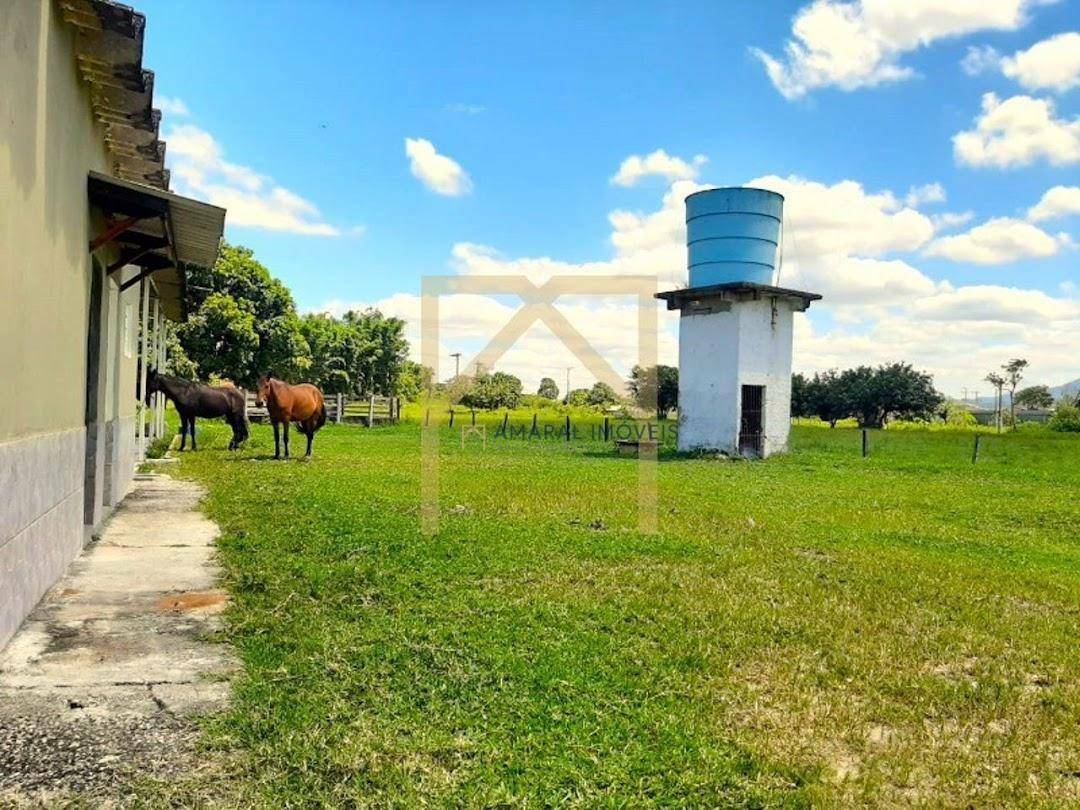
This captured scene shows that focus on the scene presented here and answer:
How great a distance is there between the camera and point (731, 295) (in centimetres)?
1970

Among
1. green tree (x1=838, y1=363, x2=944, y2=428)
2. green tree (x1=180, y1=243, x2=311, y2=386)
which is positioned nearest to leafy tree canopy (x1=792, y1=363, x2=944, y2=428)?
green tree (x1=838, y1=363, x2=944, y2=428)

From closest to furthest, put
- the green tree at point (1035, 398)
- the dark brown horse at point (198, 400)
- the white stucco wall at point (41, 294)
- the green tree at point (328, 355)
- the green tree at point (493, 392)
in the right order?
the white stucco wall at point (41, 294)
the dark brown horse at point (198, 400)
the green tree at point (493, 392)
the green tree at point (328, 355)
the green tree at point (1035, 398)

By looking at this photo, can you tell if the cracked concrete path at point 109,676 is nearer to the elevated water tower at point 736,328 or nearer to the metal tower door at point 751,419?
the elevated water tower at point 736,328

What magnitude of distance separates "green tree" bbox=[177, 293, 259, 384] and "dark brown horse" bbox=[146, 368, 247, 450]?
1756cm

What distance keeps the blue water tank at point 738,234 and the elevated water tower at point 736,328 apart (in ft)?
0.08

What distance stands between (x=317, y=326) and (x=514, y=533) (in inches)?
1486

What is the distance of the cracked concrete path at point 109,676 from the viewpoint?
2.84 metres

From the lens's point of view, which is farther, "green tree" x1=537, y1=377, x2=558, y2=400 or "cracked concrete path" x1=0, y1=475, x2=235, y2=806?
"green tree" x1=537, y1=377, x2=558, y2=400

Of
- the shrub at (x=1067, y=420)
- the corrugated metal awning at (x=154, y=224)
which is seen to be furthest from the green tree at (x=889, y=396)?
the corrugated metal awning at (x=154, y=224)

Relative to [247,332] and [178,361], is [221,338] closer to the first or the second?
[247,332]

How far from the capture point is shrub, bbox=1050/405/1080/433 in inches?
1448

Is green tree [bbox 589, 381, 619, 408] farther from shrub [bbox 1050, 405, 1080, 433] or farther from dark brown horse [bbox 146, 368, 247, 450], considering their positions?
shrub [bbox 1050, 405, 1080, 433]

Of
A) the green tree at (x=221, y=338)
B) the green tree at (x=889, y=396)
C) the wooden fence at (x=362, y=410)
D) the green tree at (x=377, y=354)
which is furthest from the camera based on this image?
the green tree at (x=889, y=396)

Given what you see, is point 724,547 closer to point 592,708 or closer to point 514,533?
point 514,533
